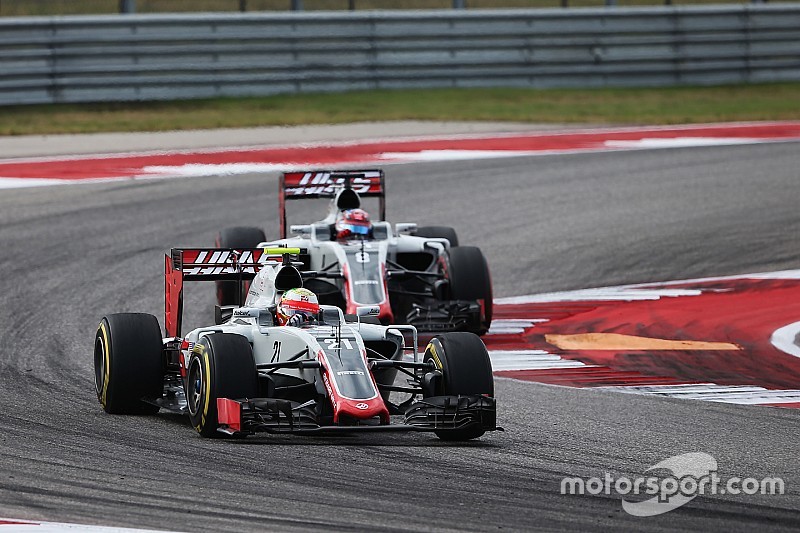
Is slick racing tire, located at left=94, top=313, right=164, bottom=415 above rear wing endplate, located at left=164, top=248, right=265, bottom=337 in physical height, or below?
below

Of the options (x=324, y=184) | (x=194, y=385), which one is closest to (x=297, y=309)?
(x=194, y=385)

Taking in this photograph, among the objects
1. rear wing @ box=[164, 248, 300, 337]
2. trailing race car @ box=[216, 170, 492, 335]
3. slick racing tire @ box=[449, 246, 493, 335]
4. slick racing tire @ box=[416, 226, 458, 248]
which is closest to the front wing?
rear wing @ box=[164, 248, 300, 337]

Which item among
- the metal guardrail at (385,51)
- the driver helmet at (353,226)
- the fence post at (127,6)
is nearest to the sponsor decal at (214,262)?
the driver helmet at (353,226)

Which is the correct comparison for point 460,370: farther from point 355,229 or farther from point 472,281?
point 355,229

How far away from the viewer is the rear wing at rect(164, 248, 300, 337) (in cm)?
1181

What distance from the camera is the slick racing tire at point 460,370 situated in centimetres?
1041

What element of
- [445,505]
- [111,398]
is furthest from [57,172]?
[445,505]

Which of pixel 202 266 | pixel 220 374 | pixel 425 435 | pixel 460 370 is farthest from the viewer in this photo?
pixel 202 266

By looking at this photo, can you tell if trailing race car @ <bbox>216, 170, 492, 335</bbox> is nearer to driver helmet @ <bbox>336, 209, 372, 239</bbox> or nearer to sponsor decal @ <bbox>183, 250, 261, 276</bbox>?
driver helmet @ <bbox>336, 209, 372, 239</bbox>

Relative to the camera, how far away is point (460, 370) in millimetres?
10469

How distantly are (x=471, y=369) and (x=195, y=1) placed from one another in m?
19.1

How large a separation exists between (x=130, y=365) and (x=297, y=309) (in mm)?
1301

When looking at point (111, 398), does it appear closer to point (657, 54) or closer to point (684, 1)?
point (657, 54)

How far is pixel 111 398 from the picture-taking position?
1115 centimetres
